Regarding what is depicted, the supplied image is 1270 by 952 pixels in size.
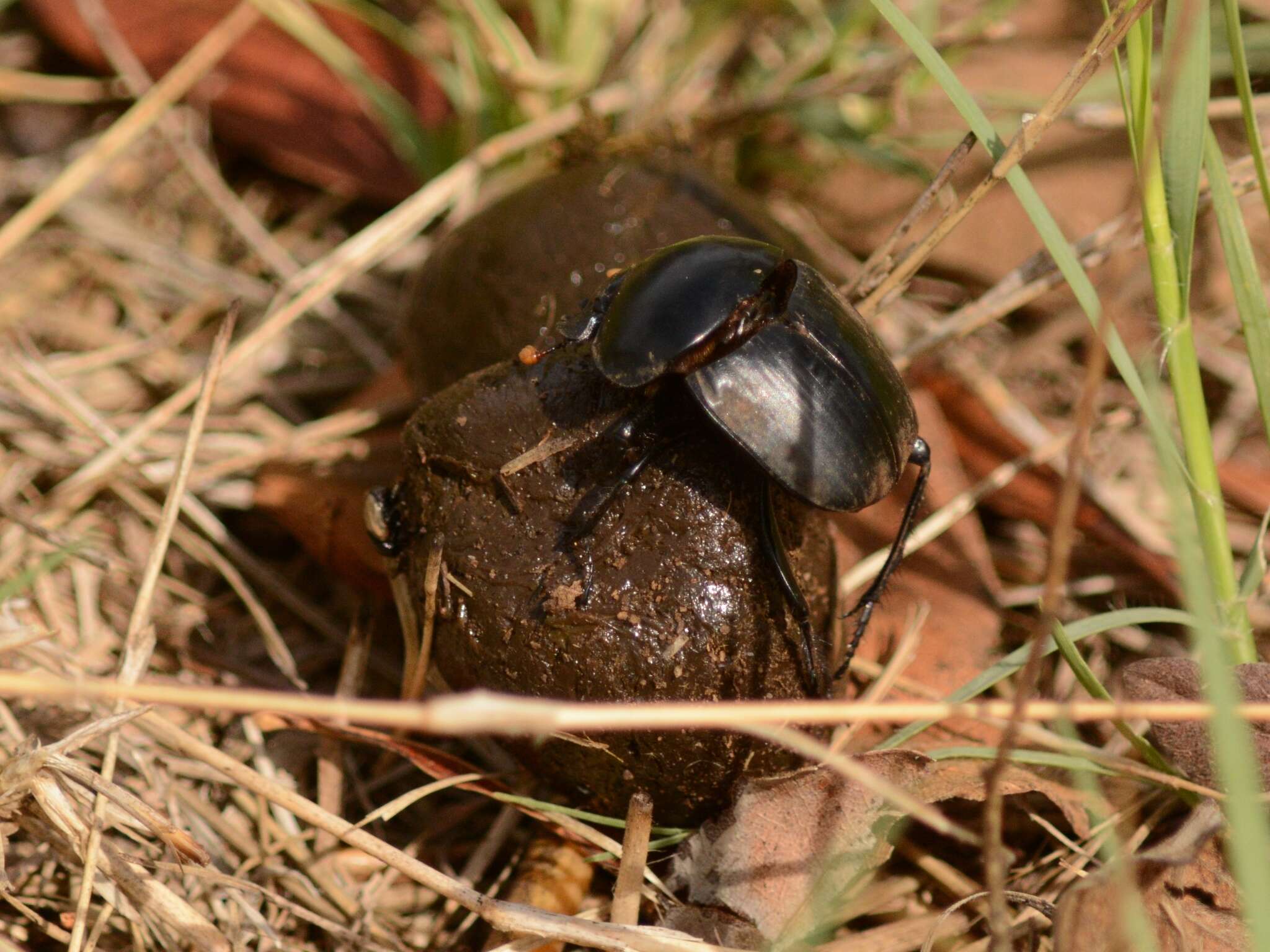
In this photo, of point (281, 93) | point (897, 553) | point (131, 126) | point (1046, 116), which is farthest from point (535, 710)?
point (281, 93)

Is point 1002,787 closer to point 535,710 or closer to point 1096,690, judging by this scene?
point 1096,690

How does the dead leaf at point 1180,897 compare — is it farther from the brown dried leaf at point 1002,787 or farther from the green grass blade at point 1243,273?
the green grass blade at point 1243,273

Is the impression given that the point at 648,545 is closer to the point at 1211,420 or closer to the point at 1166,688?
the point at 1166,688

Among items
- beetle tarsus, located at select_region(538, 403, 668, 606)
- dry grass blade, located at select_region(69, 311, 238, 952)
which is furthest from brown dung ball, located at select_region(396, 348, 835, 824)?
dry grass blade, located at select_region(69, 311, 238, 952)

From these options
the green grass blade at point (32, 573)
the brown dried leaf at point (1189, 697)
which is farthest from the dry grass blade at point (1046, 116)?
the green grass blade at point (32, 573)

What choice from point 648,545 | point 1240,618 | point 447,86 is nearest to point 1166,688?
point 1240,618

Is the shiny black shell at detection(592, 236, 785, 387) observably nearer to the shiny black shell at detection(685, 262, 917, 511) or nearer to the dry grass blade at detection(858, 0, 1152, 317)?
the shiny black shell at detection(685, 262, 917, 511)
